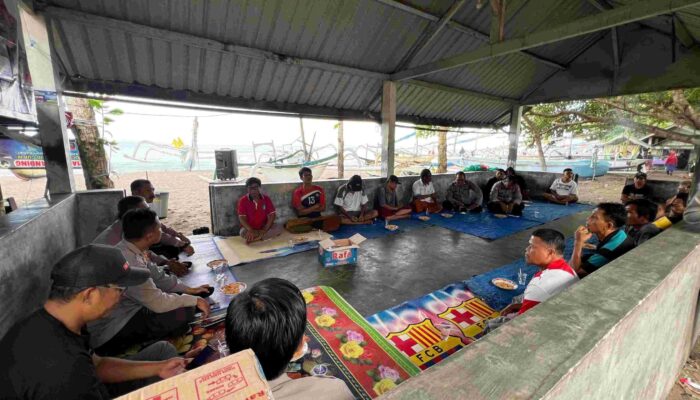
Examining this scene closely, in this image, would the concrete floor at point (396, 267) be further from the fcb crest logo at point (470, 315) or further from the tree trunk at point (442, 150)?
the tree trunk at point (442, 150)

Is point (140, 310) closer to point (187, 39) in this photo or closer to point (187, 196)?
point (187, 39)

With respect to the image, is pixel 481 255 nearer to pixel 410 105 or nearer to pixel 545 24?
pixel 410 105

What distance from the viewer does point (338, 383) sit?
1231 mm

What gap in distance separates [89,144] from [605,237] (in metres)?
9.05

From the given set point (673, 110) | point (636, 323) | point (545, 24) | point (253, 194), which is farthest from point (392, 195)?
point (673, 110)

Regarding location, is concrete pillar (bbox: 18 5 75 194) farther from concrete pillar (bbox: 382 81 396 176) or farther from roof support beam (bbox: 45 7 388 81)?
concrete pillar (bbox: 382 81 396 176)

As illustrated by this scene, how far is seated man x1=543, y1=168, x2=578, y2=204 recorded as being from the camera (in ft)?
30.0

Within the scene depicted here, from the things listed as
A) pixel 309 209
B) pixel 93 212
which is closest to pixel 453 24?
pixel 309 209

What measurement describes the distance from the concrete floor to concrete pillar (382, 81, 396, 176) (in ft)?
9.54

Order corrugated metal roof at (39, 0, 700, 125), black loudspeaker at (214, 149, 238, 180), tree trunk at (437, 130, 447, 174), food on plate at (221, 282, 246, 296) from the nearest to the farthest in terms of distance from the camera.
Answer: food on plate at (221, 282, 246, 296), corrugated metal roof at (39, 0, 700, 125), black loudspeaker at (214, 149, 238, 180), tree trunk at (437, 130, 447, 174)

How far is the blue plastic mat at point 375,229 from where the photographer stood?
6258 millimetres

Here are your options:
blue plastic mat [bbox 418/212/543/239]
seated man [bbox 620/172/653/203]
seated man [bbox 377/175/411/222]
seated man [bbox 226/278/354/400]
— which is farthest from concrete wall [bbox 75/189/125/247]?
seated man [bbox 620/172/653/203]

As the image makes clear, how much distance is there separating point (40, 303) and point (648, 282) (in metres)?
4.54

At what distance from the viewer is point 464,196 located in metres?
8.35
